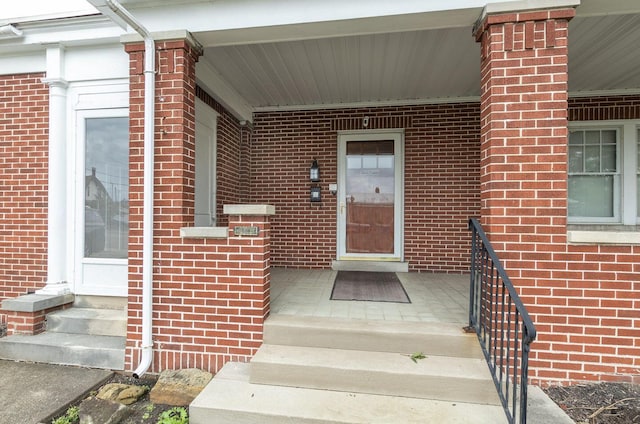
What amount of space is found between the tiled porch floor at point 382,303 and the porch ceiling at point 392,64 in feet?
8.14

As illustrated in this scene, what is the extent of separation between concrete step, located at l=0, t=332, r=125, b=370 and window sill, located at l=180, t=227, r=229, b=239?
3.89 feet

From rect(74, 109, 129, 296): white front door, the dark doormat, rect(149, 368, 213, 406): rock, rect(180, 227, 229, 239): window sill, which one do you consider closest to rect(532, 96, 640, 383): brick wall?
the dark doormat

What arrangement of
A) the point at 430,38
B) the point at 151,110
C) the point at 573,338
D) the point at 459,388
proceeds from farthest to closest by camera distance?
the point at 430,38 < the point at 151,110 < the point at 573,338 < the point at 459,388

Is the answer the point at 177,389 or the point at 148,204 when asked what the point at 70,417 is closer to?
the point at 177,389

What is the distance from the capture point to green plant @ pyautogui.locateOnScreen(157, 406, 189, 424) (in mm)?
2137

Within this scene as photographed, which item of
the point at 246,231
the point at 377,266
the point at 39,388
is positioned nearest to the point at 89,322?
the point at 39,388

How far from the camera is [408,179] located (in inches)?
192

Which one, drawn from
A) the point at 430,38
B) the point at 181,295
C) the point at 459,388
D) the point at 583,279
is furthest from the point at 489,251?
the point at 181,295

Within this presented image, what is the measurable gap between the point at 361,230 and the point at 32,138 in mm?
4208

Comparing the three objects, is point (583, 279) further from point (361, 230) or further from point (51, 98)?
point (51, 98)

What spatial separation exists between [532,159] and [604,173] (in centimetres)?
312

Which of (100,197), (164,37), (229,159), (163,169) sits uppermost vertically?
(164,37)

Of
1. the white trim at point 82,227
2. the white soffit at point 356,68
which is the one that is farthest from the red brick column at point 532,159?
the white trim at point 82,227

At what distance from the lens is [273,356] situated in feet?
7.87
